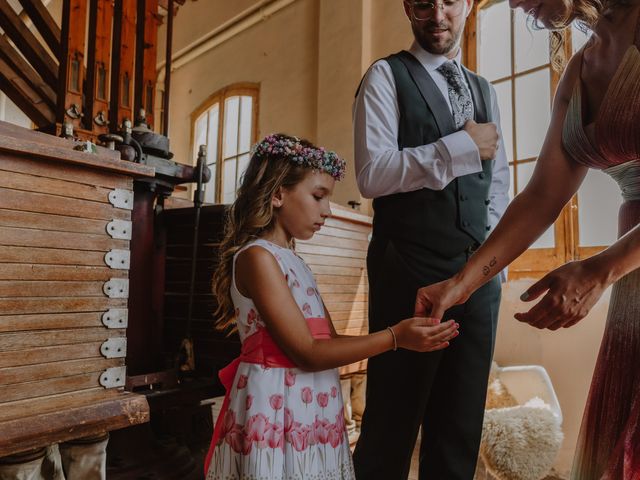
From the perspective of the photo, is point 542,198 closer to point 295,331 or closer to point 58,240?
point 295,331

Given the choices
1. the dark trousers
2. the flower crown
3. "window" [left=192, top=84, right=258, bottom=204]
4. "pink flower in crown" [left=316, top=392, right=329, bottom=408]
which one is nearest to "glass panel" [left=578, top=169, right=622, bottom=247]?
the dark trousers

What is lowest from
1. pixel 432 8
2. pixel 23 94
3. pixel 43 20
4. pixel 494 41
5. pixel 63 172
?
pixel 63 172

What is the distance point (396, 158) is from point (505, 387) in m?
2.00

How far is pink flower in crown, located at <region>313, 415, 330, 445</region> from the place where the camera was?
1.43 meters

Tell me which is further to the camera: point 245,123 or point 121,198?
point 245,123

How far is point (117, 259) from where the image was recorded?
5.97 ft

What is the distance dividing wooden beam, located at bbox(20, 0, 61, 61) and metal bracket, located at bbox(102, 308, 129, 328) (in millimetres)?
3390

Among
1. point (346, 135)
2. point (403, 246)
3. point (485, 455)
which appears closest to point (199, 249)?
point (403, 246)

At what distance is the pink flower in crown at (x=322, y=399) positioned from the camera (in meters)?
1.46

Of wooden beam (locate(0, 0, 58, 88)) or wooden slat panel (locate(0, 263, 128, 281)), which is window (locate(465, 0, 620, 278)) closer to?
wooden slat panel (locate(0, 263, 128, 281))

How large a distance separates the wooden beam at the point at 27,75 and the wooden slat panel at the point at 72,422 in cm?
360

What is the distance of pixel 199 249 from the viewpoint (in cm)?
272

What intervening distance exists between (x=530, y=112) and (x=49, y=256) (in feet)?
10.6

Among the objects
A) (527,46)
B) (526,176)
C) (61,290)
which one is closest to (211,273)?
(61,290)
